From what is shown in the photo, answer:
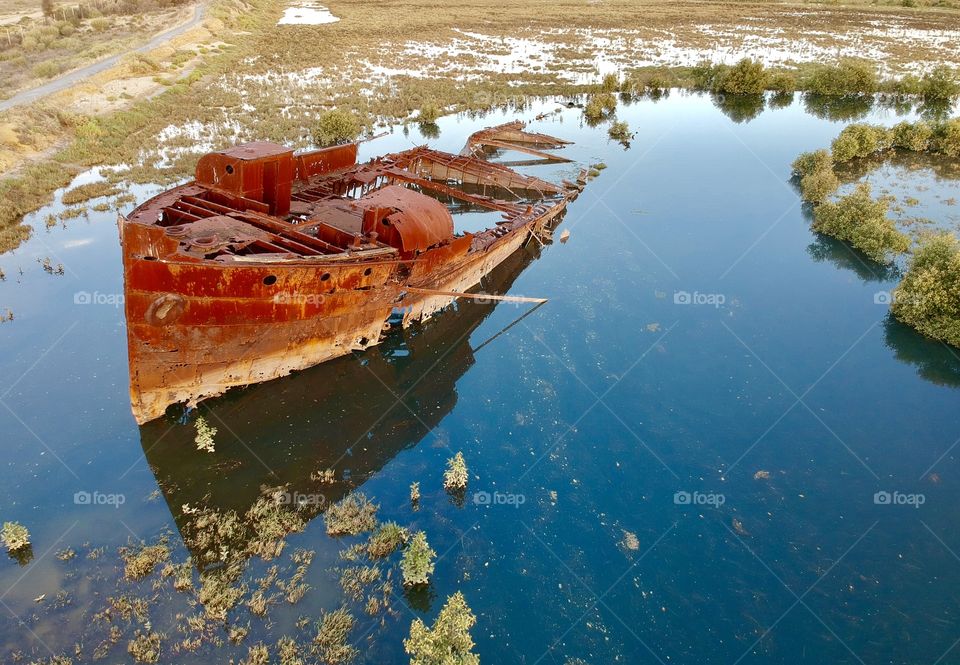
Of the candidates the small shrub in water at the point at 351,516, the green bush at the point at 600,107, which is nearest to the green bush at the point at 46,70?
the green bush at the point at 600,107

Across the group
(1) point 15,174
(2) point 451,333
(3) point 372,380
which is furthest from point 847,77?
(1) point 15,174

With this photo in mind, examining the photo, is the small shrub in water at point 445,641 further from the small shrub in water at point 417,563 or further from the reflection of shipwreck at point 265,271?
the reflection of shipwreck at point 265,271

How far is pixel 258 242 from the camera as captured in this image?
42.6ft

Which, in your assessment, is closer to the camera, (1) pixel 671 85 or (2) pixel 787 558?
(2) pixel 787 558

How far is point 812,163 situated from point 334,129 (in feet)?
84.2

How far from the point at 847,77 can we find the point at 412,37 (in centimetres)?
4476

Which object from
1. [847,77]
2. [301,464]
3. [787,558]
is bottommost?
Answer: [301,464]

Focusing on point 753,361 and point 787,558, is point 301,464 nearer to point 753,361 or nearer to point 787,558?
point 787,558

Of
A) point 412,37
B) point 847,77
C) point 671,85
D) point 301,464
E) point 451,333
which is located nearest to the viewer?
point 301,464

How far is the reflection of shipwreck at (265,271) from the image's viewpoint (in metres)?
11.4

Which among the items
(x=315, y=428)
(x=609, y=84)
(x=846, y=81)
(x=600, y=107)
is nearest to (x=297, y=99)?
(x=600, y=107)

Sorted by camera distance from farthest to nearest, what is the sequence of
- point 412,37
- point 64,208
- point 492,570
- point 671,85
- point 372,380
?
point 412,37 < point 671,85 < point 64,208 < point 372,380 < point 492,570

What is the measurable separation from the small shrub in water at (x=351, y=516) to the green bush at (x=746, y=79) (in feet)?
149

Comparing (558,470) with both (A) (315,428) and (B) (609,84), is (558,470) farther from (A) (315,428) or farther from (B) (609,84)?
(B) (609,84)
